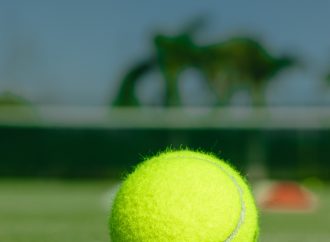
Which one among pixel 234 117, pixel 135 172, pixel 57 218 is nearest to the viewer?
pixel 135 172

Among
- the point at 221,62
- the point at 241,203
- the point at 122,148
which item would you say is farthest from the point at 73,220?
the point at 221,62

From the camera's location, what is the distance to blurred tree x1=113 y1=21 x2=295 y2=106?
960 inches

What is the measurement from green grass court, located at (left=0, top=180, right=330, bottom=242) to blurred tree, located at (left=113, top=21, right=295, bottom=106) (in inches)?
527

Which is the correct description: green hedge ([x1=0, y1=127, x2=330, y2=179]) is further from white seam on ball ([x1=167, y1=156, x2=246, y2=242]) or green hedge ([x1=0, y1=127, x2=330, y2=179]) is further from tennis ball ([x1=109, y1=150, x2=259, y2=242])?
tennis ball ([x1=109, y1=150, x2=259, y2=242])

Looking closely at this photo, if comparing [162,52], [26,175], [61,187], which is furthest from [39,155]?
[162,52]

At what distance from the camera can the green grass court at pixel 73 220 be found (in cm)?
538

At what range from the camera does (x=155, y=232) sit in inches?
128

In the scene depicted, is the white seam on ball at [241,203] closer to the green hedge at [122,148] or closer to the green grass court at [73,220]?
the green grass court at [73,220]

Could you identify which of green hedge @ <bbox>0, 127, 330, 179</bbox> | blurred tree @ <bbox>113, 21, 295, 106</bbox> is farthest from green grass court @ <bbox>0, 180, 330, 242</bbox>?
blurred tree @ <bbox>113, 21, 295, 106</bbox>

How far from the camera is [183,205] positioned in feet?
10.8

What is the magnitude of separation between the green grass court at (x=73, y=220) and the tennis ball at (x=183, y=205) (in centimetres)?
155

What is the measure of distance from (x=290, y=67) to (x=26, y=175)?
13084 mm

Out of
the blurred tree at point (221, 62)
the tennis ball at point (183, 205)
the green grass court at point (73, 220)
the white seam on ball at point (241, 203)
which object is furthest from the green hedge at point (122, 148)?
the tennis ball at point (183, 205)

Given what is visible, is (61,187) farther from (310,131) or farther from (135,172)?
(135,172)
